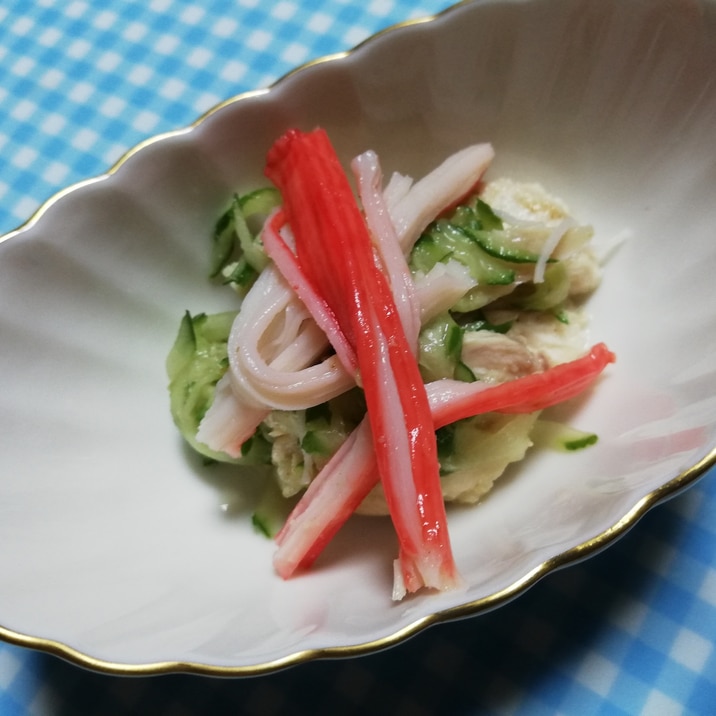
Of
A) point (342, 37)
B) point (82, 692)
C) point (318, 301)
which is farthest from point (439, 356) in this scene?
point (342, 37)

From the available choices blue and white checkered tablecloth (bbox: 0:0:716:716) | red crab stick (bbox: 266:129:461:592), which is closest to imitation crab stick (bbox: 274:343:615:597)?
red crab stick (bbox: 266:129:461:592)

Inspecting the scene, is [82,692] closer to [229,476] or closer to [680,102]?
[229,476]

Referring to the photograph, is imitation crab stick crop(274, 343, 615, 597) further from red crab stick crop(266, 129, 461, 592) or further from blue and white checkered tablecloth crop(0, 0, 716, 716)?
blue and white checkered tablecloth crop(0, 0, 716, 716)

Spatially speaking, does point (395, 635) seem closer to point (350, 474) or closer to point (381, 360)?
point (350, 474)

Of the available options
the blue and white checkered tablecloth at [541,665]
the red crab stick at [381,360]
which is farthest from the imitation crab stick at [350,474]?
the blue and white checkered tablecloth at [541,665]

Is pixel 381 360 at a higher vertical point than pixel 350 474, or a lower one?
higher

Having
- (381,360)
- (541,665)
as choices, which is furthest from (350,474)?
(541,665)
